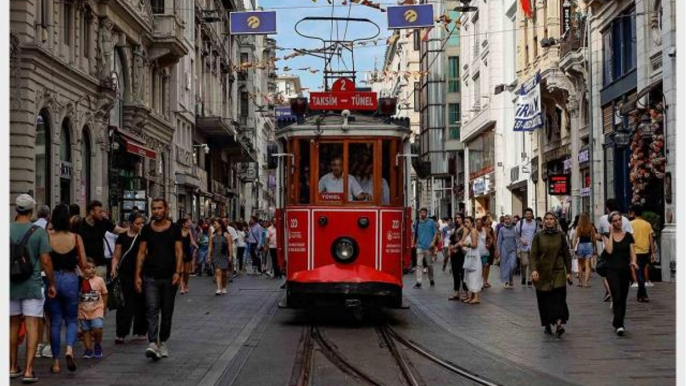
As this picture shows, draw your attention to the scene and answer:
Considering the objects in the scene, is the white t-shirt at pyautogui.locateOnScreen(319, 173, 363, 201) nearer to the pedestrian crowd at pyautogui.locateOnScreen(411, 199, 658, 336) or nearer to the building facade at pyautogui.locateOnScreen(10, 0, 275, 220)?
the pedestrian crowd at pyautogui.locateOnScreen(411, 199, 658, 336)

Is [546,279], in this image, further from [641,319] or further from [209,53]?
[209,53]

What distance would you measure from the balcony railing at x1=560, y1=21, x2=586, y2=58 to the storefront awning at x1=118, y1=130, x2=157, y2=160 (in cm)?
1560

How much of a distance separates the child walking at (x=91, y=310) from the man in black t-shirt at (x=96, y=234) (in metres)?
0.98

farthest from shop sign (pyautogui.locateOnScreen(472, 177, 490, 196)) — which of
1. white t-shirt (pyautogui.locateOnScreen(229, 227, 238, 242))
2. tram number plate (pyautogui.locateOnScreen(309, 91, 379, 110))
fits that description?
tram number plate (pyautogui.locateOnScreen(309, 91, 379, 110))

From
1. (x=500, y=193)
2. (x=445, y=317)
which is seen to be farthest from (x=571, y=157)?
(x=445, y=317)

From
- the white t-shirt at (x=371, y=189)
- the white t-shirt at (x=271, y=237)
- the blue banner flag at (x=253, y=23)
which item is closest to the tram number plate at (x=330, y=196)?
the white t-shirt at (x=371, y=189)

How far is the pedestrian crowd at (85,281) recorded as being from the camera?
10.3 metres

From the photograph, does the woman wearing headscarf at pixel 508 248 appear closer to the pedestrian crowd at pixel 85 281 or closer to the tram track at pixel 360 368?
the tram track at pixel 360 368

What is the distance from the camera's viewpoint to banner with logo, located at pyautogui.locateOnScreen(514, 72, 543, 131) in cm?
3972

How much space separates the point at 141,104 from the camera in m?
37.1

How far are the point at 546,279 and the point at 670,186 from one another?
1222 cm

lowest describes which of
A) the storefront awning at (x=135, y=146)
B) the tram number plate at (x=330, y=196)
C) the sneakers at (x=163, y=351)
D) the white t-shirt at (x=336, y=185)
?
the sneakers at (x=163, y=351)

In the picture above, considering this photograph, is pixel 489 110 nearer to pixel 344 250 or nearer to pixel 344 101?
pixel 344 101

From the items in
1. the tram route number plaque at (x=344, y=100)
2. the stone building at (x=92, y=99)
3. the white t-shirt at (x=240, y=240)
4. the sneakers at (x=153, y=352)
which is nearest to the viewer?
the sneakers at (x=153, y=352)
